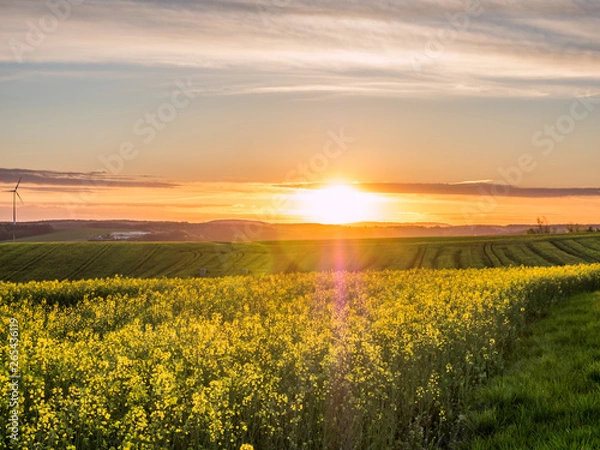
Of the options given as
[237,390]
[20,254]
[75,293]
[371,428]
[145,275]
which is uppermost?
[20,254]

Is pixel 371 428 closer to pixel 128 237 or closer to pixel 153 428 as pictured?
pixel 153 428

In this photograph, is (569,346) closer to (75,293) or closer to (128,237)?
(75,293)

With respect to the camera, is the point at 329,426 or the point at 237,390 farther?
the point at 329,426

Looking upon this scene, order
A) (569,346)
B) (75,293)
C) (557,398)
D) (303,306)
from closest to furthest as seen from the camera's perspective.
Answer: (557,398) → (569,346) → (303,306) → (75,293)

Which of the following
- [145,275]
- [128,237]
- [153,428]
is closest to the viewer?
[153,428]

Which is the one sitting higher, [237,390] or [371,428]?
[237,390]

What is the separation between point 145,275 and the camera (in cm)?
7100

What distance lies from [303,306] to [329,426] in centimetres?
1077

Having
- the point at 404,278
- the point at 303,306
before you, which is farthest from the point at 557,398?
the point at 404,278

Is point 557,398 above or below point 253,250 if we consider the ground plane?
below

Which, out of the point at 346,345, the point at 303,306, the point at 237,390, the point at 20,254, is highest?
the point at 20,254

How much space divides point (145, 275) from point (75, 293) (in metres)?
41.2

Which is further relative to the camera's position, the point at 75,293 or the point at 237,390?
the point at 75,293

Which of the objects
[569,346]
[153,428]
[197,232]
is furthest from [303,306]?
[197,232]
